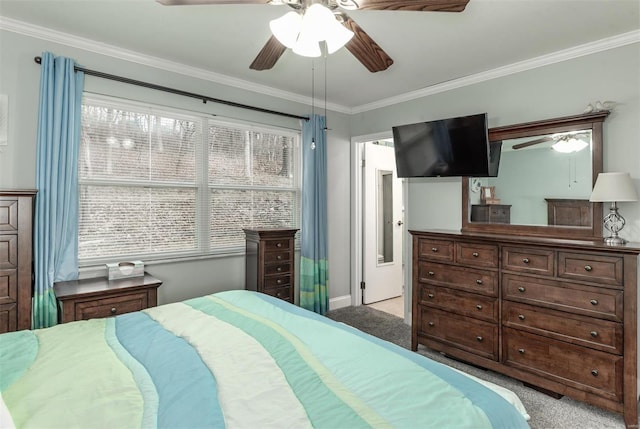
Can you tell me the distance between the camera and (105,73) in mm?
2873

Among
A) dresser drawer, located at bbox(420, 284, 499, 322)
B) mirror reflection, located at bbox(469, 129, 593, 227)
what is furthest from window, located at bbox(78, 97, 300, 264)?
mirror reflection, located at bbox(469, 129, 593, 227)

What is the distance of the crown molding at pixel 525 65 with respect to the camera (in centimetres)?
263

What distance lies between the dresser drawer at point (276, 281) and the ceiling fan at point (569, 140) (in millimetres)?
2633

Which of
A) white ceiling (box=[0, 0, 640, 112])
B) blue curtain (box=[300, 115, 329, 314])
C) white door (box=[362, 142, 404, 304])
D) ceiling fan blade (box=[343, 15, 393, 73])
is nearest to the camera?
ceiling fan blade (box=[343, 15, 393, 73])

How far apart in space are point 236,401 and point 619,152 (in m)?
3.10

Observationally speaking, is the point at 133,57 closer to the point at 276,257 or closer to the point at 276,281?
the point at 276,257

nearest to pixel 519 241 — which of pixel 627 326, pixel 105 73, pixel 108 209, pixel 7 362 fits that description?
pixel 627 326

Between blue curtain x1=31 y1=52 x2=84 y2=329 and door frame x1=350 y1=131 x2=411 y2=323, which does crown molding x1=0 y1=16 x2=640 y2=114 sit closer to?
blue curtain x1=31 y1=52 x2=84 y2=329

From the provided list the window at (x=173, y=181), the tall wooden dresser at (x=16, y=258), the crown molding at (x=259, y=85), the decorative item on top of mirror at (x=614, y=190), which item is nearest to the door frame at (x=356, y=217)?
the crown molding at (x=259, y=85)

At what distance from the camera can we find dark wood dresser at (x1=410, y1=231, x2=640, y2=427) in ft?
7.14

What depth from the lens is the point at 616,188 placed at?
2410 millimetres

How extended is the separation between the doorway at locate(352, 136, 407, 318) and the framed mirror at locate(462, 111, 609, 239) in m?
1.31

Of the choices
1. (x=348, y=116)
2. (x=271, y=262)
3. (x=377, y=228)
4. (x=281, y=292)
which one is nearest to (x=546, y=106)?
(x=348, y=116)

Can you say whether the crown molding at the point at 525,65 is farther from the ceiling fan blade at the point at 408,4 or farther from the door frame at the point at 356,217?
the ceiling fan blade at the point at 408,4
